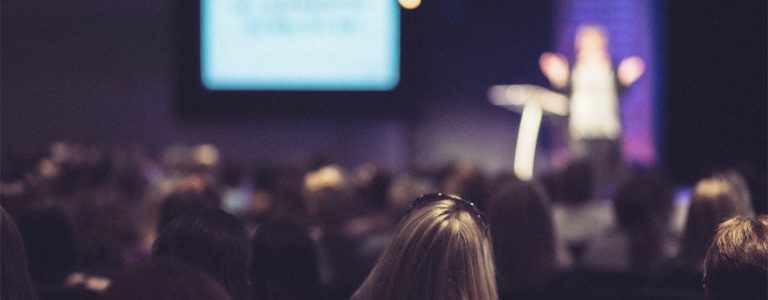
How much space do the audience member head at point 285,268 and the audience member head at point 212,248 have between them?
28 centimetres

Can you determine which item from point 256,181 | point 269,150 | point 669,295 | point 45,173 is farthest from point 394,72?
point 669,295

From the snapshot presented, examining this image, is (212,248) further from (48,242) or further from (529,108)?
(529,108)

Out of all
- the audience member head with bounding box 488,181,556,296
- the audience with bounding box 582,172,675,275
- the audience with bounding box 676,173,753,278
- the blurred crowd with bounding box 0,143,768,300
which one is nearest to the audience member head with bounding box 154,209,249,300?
the blurred crowd with bounding box 0,143,768,300

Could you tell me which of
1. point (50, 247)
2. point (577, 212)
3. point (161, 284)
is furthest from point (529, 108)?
point (161, 284)

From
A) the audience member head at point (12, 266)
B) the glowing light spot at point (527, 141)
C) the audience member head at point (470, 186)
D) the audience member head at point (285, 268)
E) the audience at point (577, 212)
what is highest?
the audience member head at point (12, 266)

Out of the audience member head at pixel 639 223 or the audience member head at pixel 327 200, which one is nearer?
the audience member head at pixel 639 223

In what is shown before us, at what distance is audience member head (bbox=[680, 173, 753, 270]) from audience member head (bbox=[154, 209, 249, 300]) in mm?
1729

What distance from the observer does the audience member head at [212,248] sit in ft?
5.99

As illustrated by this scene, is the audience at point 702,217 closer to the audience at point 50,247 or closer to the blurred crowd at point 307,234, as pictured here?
the blurred crowd at point 307,234

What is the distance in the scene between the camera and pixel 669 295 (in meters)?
2.76

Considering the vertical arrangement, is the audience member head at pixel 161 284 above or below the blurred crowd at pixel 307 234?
above

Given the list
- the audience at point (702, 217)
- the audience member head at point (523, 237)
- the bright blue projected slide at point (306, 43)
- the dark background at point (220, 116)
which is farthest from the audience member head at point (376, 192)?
the dark background at point (220, 116)

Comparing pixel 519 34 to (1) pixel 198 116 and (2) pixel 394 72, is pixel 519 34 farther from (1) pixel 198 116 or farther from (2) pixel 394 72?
(1) pixel 198 116

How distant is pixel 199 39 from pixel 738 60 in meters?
4.93
